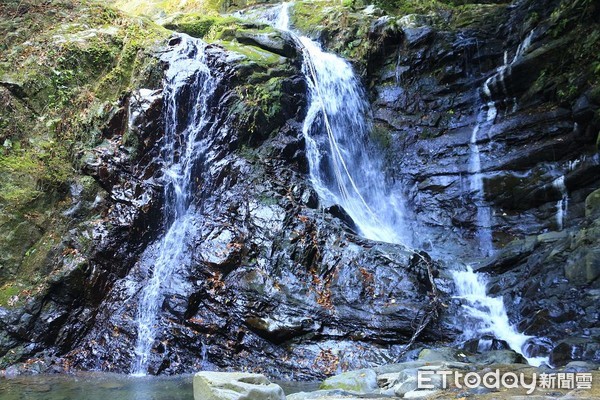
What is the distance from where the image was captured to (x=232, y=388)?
145 inches

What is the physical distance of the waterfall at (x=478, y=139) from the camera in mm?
10617

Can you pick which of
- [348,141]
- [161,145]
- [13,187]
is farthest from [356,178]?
[13,187]

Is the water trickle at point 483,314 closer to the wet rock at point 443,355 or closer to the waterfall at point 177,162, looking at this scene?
the wet rock at point 443,355

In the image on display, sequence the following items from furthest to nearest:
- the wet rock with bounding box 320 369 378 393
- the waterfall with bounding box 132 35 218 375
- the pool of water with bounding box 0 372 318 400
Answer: the waterfall with bounding box 132 35 218 375, the pool of water with bounding box 0 372 318 400, the wet rock with bounding box 320 369 378 393

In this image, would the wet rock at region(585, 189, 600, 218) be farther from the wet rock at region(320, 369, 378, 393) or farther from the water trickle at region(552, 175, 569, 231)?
the wet rock at region(320, 369, 378, 393)

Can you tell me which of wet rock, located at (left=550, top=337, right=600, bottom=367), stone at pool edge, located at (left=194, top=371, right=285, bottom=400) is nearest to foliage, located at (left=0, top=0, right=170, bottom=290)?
stone at pool edge, located at (left=194, top=371, right=285, bottom=400)

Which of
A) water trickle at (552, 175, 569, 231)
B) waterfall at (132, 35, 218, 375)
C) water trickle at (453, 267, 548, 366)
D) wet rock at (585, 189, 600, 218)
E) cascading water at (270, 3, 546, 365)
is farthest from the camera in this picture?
cascading water at (270, 3, 546, 365)

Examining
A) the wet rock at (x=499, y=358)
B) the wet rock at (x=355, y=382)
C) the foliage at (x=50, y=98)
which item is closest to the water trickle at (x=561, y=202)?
the wet rock at (x=499, y=358)

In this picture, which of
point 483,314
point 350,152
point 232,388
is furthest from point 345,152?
point 232,388

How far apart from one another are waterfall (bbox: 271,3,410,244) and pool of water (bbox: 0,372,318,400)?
486 centimetres

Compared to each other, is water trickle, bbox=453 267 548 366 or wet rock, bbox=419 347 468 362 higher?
water trickle, bbox=453 267 548 366

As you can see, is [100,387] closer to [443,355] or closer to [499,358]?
[443,355]

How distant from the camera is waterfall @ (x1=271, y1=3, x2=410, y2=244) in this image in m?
10.9

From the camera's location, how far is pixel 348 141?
12.3 m
